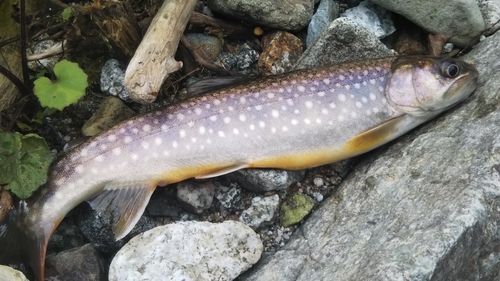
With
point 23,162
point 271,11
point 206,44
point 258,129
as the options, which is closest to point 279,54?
point 271,11

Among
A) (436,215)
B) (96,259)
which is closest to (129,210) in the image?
(96,259)

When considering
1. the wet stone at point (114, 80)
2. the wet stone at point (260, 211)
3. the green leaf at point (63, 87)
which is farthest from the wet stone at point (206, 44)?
the wet stone at point (260, 211)

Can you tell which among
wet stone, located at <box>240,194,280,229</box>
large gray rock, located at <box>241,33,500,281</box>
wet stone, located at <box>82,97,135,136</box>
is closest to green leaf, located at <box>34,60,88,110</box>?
wet stone, located at <box>82,97,135,136</box>

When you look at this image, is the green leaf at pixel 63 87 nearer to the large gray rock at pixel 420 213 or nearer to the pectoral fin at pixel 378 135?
the large gray rock at pixel 420 213

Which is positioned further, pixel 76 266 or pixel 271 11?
pixel 271 11

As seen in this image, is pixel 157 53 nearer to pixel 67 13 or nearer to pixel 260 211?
pixel 67 13

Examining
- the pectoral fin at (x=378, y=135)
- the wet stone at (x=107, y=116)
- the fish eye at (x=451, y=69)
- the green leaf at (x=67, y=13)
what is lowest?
the wet stone at (x=107, y=116)
